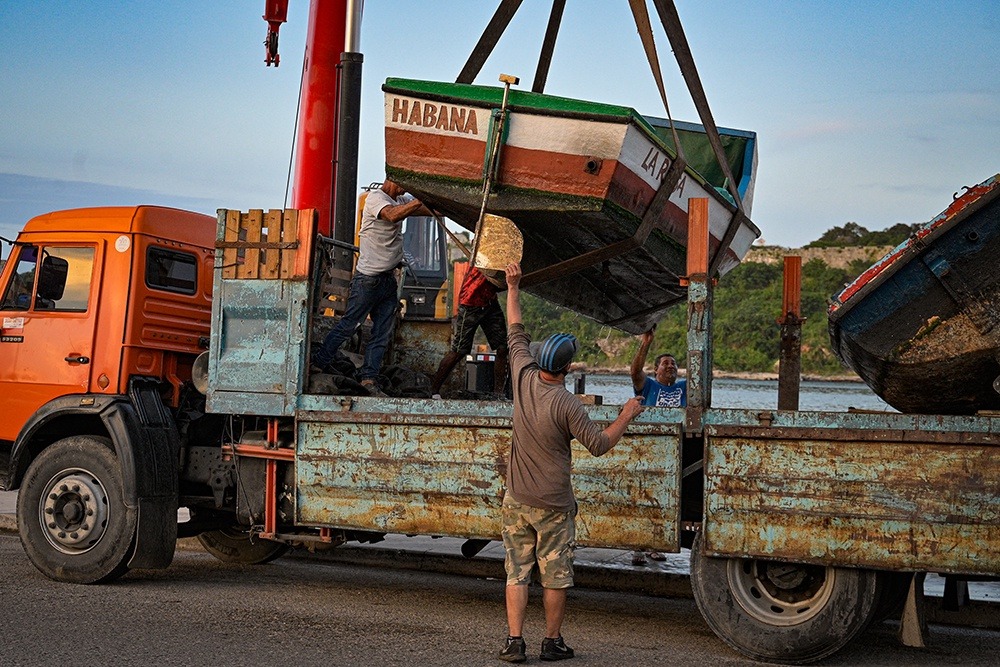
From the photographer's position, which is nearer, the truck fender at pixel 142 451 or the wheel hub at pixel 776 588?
the wheel hub at pixel 776 588

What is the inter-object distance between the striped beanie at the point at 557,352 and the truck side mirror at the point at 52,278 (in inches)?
161

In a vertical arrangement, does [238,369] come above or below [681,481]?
above

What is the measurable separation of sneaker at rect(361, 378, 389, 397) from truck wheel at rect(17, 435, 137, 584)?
1719mm

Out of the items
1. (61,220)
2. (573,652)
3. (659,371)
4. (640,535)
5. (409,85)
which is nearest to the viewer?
(573,652)

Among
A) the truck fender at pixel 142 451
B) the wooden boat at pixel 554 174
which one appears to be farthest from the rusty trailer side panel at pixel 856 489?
the truck fender at pixel 142 451

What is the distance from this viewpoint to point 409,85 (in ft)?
23.5

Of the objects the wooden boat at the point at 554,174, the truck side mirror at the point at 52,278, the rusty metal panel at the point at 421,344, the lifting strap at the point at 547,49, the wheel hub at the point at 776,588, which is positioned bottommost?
the wheel hub at the point at 776,588

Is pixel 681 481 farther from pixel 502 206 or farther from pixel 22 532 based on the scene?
pixel 22 532

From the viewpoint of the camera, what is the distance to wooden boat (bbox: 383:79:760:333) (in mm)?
6820

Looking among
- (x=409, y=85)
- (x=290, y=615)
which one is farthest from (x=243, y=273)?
(x=290, y=615)

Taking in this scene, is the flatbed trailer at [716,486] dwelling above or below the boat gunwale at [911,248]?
below

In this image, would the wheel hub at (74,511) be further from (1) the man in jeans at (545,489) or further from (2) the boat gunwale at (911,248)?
(2) the boat gunwale at (911,248)

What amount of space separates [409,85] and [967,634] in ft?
16.1

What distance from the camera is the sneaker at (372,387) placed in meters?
7.61
